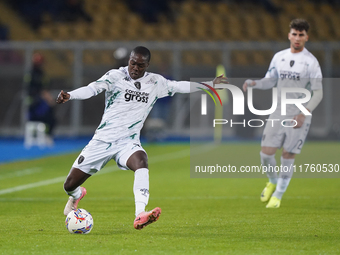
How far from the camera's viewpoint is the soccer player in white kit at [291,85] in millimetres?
7848

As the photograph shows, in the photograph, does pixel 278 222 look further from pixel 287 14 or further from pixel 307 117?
pixel 287 14

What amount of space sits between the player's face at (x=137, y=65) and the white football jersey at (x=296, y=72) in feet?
7.85

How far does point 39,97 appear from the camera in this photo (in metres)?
18.1

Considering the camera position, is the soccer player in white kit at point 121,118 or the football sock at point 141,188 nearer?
the football sock at point 141,188

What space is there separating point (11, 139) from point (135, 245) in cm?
1730

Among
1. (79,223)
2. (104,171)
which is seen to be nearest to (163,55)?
(104,171)

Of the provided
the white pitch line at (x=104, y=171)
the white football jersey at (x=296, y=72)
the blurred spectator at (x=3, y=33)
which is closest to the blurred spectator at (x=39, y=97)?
the white pitch line at (x=104, y=171)

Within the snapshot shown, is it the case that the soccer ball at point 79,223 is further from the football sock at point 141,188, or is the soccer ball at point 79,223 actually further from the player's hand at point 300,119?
the player's hand at point 300,119

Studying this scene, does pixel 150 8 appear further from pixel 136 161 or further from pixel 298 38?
pixel 136 161

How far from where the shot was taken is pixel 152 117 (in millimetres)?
21062

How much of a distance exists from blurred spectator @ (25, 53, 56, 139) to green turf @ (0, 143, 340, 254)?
5482mm

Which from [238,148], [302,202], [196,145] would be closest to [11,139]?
[196,145]

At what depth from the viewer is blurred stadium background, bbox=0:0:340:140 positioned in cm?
2091

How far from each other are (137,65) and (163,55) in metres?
15.2
